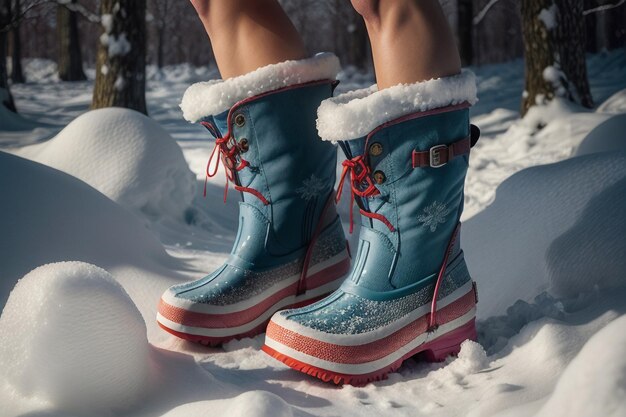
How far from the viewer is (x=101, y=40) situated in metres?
5.13

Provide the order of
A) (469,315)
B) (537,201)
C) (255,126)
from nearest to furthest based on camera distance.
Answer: (469,315) < (255,126) < (537,201)

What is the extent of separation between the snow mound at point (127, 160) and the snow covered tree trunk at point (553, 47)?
2991 mm

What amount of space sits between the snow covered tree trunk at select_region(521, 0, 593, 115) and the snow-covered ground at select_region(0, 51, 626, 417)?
239 cm

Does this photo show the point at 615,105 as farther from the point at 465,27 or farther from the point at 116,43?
the point at 465,27

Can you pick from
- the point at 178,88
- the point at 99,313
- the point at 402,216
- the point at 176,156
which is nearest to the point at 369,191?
the point at 402,216

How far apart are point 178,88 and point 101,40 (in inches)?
245

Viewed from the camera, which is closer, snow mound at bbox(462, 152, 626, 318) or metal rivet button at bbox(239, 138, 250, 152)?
snow mound at bbox(462, 152, 626, 318)

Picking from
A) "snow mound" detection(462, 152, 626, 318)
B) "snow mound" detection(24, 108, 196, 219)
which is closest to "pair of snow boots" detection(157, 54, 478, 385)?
"snow mound" detection(462, 152, 626, 318)

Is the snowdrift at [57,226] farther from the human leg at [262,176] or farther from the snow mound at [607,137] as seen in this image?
the snow mound at [607,137]

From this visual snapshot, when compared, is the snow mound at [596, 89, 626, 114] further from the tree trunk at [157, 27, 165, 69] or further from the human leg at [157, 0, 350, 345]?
the tree trunk at [157, 27, 165, 69]

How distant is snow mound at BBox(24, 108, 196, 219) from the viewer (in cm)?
257

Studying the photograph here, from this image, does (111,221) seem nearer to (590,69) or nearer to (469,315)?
(469,315)

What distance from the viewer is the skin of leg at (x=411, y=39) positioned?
49.8 inches

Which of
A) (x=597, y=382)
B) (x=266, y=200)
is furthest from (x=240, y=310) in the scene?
(x=597, y=382)
